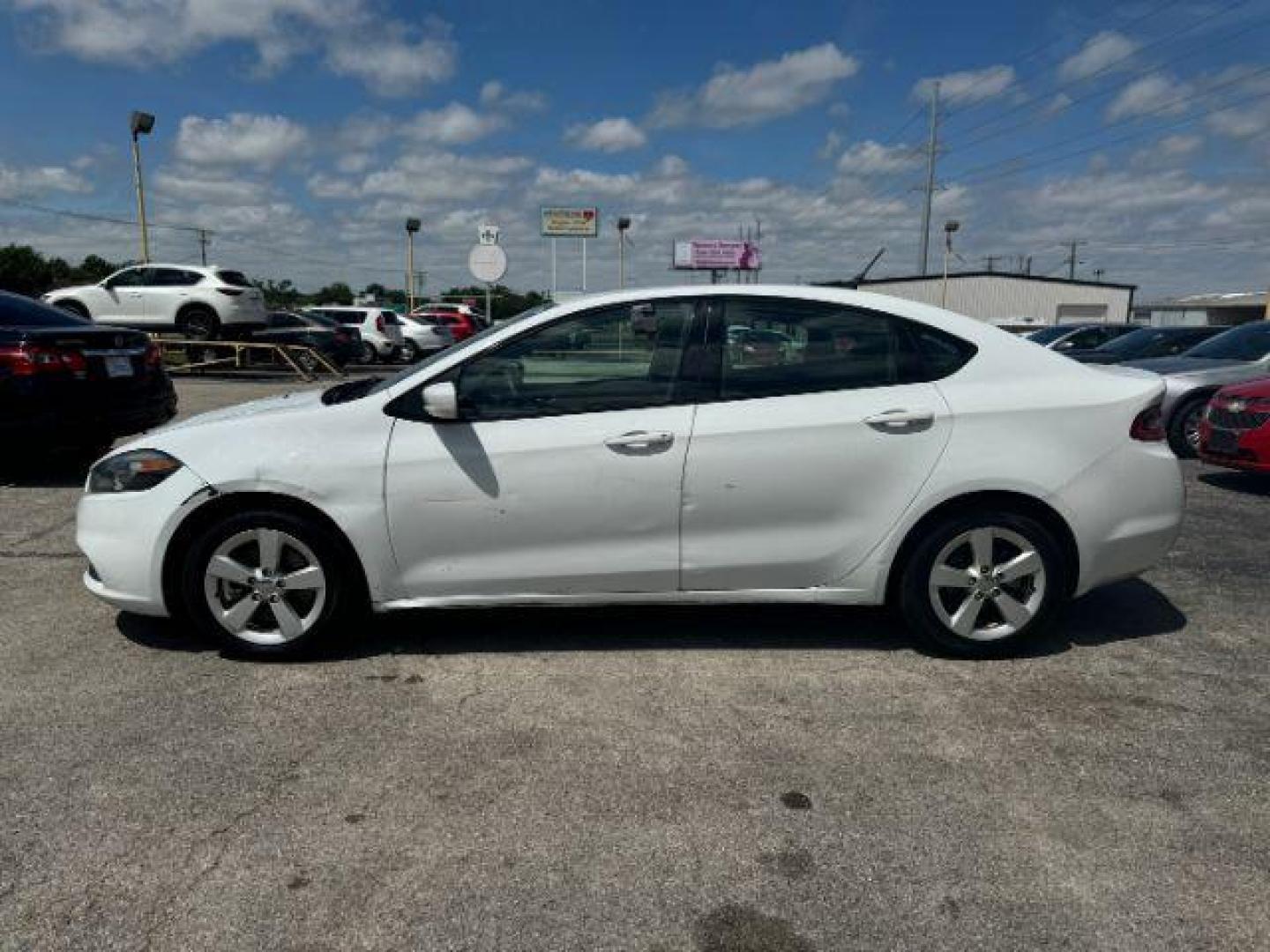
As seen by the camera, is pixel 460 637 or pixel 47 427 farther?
pixel 47 427

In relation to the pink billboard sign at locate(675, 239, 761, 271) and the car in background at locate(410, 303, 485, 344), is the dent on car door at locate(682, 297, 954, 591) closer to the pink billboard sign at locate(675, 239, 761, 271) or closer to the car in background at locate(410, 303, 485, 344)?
the car in background at locate(410, 303, 485, 344)

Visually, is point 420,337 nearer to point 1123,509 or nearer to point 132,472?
point 132,472

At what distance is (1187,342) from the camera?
40.9ft

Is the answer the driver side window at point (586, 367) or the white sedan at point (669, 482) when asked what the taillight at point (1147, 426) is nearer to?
the white sedan at point (669, 482)

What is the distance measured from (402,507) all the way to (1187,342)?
12.7 m

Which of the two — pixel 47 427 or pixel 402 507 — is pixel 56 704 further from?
pixel 47 427

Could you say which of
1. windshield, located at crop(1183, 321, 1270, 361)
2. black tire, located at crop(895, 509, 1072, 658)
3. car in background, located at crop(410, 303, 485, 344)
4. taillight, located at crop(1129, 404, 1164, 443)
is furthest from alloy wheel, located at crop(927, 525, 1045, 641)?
car in background, located at crop(410, 303, 485, 344)

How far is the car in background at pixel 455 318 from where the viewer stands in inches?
1085

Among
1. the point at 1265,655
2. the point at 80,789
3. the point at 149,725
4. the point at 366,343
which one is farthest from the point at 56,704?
the point at 366,343

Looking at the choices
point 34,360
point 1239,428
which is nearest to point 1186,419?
point 1239,428

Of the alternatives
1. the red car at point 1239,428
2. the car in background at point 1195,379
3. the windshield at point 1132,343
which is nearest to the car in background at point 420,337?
the windshield at point 1132,343

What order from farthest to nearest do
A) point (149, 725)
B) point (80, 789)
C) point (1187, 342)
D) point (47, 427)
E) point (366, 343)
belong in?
point (366, 343)
point (1187, 342)
point (47, 427)
point (149, 725)
point (80, 789)

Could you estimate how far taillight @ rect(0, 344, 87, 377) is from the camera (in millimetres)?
6367

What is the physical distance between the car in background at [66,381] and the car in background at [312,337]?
12.7 meters
